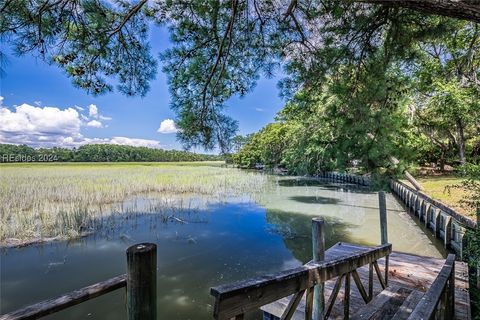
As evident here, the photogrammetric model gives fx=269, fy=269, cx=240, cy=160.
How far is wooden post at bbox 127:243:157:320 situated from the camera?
1087 millimetres

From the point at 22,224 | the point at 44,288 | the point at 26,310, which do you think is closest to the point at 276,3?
the point at 26,310

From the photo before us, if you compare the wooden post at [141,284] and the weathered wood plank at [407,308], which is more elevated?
the wooden post at [141,284]

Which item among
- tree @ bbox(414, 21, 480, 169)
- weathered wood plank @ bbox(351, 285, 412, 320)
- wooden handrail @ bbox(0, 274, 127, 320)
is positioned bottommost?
weathered wood plank @ bbox(351, 285, 412, 320)

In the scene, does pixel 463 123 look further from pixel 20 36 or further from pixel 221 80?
pixel 20 36

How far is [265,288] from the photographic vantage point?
125 centimetres

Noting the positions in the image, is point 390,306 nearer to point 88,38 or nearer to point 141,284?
point 141,284

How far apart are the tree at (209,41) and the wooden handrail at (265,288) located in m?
3.23

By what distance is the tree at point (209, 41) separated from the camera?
11.6 feet

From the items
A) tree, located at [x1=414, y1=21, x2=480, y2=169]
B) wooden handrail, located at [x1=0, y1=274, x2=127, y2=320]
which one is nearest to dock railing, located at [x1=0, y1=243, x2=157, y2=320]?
wooden handrail, located at [x1=0, y1=274, x2=127, y2=320]

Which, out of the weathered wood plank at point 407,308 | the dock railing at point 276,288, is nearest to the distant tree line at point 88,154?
the weathered wood plank at point 407,308

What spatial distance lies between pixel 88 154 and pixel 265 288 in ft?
223

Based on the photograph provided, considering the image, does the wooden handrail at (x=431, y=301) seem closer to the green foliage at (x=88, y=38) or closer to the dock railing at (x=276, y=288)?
the dock railing at (x=276, y=288)

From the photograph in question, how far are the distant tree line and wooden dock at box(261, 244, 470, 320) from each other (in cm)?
4021

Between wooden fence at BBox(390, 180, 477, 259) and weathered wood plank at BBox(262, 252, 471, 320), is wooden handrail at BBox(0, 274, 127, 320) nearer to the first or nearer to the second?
weathered wood plank at BBox(262, 252, 471, 320)
